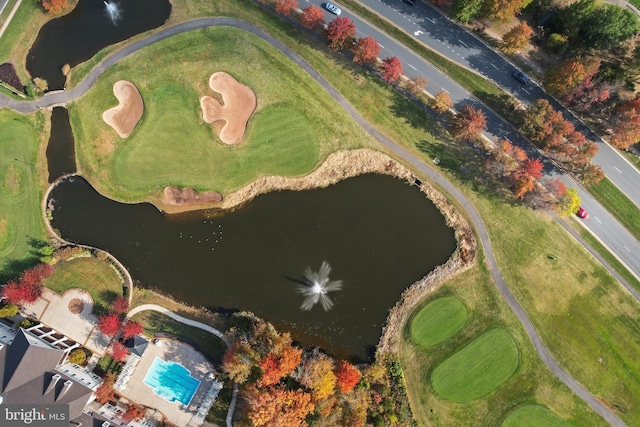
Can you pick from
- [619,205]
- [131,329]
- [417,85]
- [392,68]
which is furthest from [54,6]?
[619,205]

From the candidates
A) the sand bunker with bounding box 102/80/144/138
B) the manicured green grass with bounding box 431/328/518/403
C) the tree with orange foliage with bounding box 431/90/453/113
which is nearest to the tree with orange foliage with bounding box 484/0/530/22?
the tree with orange foliage with bounding box 431/90/453/113

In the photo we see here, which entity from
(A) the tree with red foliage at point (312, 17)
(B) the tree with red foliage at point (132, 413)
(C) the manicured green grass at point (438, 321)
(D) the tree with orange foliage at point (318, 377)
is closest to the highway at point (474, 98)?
(A) the tree with red foliage at point (312, 17)

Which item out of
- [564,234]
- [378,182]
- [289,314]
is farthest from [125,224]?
[564,234]

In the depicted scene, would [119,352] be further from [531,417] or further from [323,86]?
[531,417]

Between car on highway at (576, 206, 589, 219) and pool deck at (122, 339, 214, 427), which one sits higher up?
car on highway at (576, 206, 589, 219)

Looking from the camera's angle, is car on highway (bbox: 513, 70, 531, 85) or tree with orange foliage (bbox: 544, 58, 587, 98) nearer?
tree with orange foliage (bbox: 544, 58, 587, 98)

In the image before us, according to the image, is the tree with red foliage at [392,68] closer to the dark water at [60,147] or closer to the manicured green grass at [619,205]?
the manicured green grass at [619,205]

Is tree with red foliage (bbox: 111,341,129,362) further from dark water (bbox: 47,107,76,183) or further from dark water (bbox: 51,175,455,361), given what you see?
dark water (bbox: 47,107,76,183)
